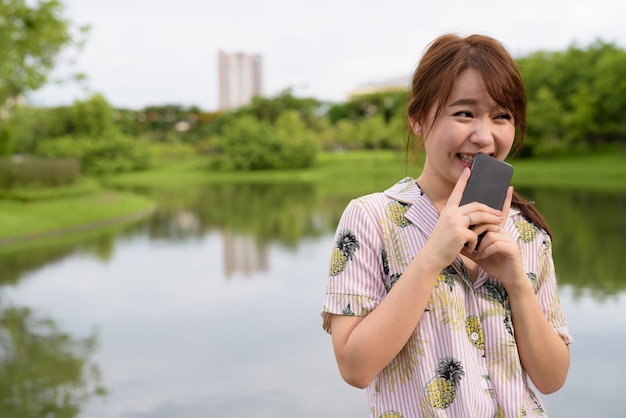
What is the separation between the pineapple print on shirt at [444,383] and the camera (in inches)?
→ 44.2

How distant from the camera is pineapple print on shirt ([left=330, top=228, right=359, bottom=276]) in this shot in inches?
45.0

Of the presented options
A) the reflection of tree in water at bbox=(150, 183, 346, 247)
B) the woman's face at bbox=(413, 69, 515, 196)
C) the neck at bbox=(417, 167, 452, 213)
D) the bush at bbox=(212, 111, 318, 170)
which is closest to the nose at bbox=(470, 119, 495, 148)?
the woman's face at bbox=(413, 69, 515, 196)

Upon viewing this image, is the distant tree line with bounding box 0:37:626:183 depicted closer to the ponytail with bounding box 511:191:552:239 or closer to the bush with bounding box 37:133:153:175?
the bush with bounding box 37:133:153:175

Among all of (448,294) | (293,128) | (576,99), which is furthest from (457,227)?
(293,128)

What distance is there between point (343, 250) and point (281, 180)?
28759mm

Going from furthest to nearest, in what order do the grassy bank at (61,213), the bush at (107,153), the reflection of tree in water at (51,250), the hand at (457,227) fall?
1. the bush at (107,153)
2. the grassy bank at (61,213)
3. the reflection of tree in water at (51,250)
4. the hand at (457,227)

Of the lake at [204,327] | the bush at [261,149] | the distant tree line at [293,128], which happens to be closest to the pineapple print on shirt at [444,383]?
the lake at [204,327]

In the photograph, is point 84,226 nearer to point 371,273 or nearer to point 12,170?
point 12,170

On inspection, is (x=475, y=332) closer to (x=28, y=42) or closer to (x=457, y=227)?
(x=457, y=227)

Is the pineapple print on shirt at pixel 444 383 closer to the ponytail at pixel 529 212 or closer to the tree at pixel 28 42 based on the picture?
the ponytail at pixel 529 212

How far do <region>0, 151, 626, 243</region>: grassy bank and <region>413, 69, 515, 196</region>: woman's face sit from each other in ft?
0.71

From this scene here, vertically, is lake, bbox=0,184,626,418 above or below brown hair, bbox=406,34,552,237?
below

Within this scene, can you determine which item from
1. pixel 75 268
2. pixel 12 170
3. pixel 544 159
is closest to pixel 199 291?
pixel 75 268

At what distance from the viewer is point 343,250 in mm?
1151
